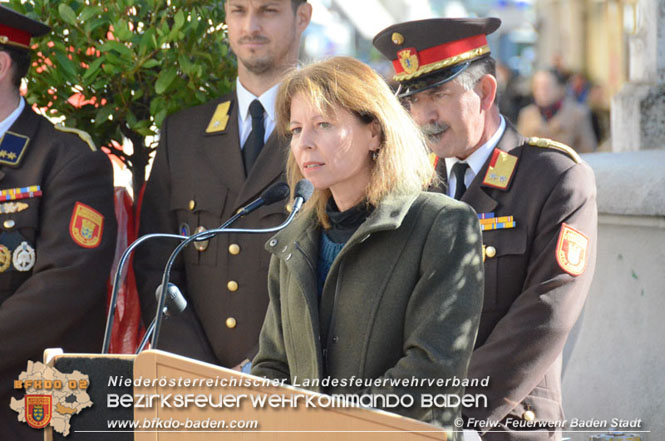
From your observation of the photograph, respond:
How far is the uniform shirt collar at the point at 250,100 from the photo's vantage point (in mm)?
4004

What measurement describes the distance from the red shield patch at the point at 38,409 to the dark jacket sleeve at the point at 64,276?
1320 millimetres

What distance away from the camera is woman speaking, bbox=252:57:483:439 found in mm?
2439

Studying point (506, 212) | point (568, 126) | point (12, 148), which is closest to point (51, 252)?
point (12, 148)

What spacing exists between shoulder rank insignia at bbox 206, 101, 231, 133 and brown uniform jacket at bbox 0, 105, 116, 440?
464 mm

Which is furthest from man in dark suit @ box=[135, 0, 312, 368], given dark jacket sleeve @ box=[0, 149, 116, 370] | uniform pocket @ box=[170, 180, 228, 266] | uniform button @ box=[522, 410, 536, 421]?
uniform button @ box=[522, 410, 536, 421]

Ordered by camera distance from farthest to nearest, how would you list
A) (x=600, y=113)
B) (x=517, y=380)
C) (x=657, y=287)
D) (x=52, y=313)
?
1. (x=600, y=113)
2. (x=657, y=287)
3. (x=52, y=313)
4. (x=517, y=380)

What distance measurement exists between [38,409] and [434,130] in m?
1.68

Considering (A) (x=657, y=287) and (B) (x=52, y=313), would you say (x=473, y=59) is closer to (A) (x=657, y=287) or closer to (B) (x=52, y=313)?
(A) (x=657, y=287)

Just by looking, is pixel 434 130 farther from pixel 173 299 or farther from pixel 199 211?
pixel 173 299

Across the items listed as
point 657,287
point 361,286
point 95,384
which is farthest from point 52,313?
point 657,287

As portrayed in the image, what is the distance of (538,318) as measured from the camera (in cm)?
314

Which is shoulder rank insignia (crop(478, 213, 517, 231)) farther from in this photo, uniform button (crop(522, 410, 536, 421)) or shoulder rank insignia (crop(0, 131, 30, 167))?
shoulder rank insignia (crop(0, 131, 30, 167))

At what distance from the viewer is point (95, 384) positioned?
8.04ft

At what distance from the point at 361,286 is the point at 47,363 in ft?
2.58
